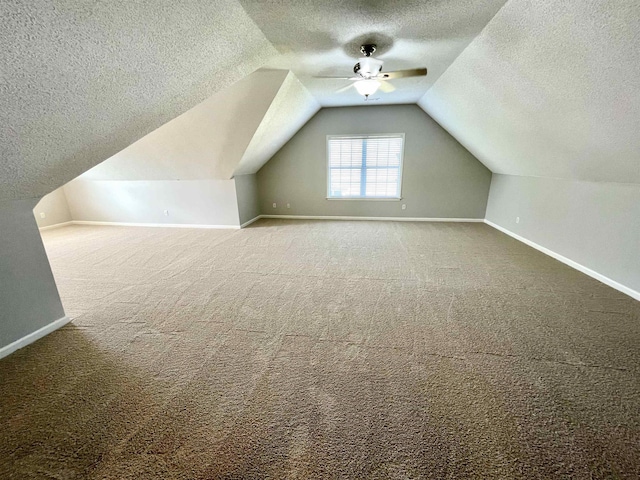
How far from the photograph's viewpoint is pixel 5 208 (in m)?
1.89

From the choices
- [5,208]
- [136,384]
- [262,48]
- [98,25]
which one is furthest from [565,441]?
[5,208]

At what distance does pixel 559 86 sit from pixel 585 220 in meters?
1.88

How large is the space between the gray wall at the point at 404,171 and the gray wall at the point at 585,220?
0.99 m

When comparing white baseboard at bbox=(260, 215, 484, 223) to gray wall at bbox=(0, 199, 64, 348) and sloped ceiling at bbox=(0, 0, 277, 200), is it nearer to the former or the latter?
sloped ceiling at bbox=(0, 0, 277, 200)

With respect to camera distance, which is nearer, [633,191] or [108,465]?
[108,465]

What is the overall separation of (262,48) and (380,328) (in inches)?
108

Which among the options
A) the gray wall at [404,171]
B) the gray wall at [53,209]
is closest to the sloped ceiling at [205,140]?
the gray wall at [53,209]

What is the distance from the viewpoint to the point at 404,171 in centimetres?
575

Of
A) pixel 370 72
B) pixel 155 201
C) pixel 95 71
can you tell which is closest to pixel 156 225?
pixel 155 201

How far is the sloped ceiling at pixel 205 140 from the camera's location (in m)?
3.47

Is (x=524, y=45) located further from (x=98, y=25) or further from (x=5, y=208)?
(x=5, y=208)

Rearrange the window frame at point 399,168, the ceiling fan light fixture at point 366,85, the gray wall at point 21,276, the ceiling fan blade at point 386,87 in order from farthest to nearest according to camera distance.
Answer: the window frame at point 399,168, the ceiling fan blade at point 386,87, the ceiling fan light fixture at point 366,85, the gray wall at point 21,276

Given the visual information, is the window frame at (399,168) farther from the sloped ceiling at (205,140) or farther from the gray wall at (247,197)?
the sloped ceiling at (205,140)

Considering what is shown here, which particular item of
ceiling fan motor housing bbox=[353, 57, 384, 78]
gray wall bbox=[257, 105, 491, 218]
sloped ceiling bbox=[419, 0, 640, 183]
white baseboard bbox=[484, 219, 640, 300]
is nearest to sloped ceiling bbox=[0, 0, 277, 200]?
ceiling fan motor housing bbox=[353, 57, 384, 78]
